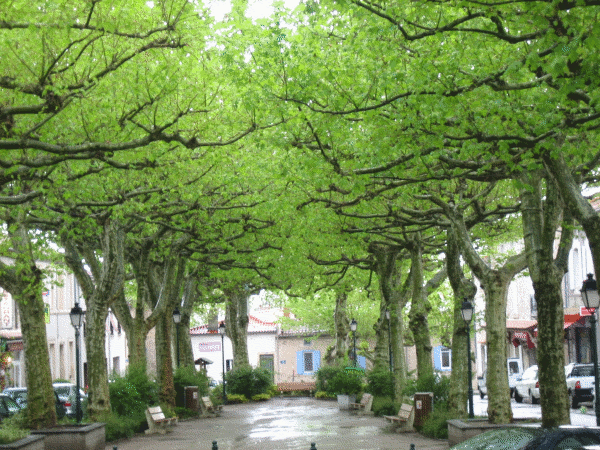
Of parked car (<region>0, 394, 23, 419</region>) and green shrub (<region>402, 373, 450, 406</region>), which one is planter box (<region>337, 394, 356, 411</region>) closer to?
green shrub (<region>402, 373, 450, 406</region>)

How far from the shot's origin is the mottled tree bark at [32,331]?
20.6 m

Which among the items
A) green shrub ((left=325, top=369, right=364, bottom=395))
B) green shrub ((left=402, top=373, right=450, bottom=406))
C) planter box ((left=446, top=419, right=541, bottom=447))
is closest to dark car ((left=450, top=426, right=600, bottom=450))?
planter box ((left=446, top=419, right=541, bottom=447))

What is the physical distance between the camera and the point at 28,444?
17.0m

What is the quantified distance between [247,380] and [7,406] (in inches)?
895

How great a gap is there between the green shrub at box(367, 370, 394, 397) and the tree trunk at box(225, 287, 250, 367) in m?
15.5

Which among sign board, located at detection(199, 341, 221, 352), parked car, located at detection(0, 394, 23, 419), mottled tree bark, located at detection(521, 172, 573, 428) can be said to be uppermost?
mottled tree bark, located at detection(521, 172, 573, 428)

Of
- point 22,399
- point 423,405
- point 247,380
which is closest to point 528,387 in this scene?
point 247,380

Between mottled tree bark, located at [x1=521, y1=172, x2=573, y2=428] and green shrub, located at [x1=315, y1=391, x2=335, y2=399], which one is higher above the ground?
mottled tree bark, located at [x1=521, y1=172, x2=573, y2=428]

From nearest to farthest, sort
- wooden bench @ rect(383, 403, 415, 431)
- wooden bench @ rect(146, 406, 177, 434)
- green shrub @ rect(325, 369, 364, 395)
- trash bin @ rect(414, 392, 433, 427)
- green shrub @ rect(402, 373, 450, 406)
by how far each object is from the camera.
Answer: trash bin @ rect(414, 392, 433, 427) → wooden bench @ rect(383, 403, 415, 431) → green shrub @ rect(402, 373, 450, 406) → wooden bench @ rect(146, 406, 177, 434) → green shrub @ rect(325, 369, 364, 395)

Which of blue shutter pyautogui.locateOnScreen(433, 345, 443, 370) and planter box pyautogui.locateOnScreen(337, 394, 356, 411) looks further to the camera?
blue shutter pyautogui.locateOnScreen(433, 345, 443, 370)

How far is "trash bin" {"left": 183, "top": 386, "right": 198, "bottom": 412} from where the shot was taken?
34.6m

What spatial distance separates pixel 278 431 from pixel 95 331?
257 inches

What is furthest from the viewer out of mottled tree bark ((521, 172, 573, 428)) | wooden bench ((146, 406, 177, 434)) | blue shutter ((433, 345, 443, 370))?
blue shutter ((433, 345, 443, 370))

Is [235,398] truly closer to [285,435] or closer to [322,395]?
[322,395]
